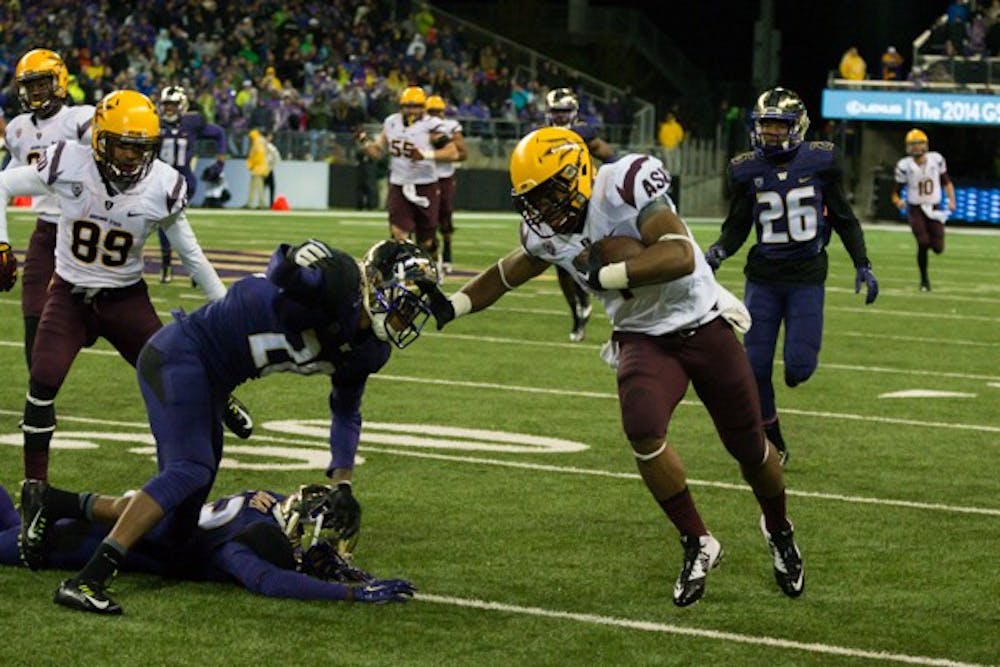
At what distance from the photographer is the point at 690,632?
5746mm

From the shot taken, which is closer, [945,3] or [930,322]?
[930,322]

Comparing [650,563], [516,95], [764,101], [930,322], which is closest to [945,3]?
[516,95]

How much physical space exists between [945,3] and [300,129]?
14998 mm

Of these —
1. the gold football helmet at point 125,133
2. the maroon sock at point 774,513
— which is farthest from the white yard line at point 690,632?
the gold football helmet at point 125,133

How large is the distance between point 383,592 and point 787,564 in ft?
4.21

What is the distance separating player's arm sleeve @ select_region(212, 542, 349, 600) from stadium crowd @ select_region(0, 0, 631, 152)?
24591mm

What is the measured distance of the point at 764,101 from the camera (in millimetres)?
8859

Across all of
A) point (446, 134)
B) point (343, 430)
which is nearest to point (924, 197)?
point (446, 134)

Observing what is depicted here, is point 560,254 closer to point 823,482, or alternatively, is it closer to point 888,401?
point 823,482

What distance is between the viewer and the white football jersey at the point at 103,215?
7.47 metres

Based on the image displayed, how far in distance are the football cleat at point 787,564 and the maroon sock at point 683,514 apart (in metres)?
0.26

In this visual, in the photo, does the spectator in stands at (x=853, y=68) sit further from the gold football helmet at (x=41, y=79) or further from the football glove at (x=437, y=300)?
the football glove at (x=437, y=300)

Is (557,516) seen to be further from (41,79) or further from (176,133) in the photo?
(176,133)

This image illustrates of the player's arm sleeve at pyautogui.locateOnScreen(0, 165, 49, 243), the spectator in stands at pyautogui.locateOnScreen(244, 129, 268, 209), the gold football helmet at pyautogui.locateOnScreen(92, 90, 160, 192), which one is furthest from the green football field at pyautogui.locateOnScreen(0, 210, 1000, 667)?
the spectator in stands at pyautogui.locateOnScreen(244, 129, 268, 209)
